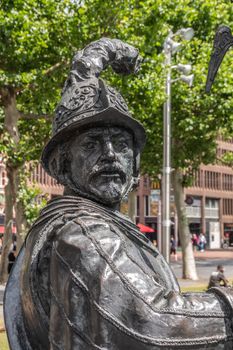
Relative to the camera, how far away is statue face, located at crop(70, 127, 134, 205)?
2561 millimetres

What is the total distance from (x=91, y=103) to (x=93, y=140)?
0.47ft

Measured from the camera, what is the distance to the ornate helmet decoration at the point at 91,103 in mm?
2529

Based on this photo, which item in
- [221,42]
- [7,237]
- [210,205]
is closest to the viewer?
[221,42]

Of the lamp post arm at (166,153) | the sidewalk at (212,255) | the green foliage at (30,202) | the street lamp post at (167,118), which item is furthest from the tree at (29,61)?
the sidewalk at (212,255)

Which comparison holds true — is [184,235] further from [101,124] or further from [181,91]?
[101,124]

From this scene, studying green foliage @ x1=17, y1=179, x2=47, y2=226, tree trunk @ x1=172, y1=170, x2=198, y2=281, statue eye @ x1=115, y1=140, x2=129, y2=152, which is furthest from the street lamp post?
statue eye @ x1=115, y1=140, x2=129, y2=152

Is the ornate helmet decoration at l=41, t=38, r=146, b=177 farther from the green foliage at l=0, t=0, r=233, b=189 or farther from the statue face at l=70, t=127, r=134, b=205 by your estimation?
the green foliage at l=0, t=0, r=233, b=189

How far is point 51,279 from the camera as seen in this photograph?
2252 millimetres

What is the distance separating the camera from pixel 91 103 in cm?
255

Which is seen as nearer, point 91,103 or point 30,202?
point 91,103

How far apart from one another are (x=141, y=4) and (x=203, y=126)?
6666 mm

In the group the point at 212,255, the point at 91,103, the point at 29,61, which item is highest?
the point at 29,61

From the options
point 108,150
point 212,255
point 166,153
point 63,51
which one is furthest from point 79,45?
point 212,255

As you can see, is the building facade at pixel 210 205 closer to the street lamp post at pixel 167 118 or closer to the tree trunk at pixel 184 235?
the tree trunk at pixel 184 235
